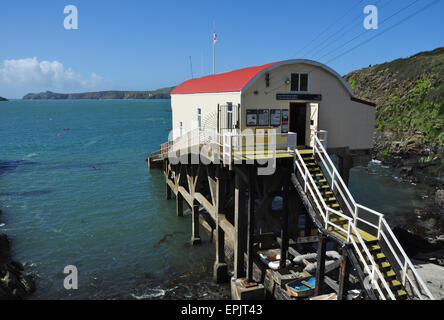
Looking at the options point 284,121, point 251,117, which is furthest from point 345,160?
point 251,117

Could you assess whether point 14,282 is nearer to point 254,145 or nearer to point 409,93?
point 254,145

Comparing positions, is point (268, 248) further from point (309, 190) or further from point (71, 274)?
point (71, 274)

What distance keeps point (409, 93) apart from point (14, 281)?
56740mm

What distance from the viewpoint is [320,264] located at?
37.4 ft

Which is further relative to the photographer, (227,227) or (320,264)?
(227,227)

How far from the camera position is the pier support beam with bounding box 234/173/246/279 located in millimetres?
13671

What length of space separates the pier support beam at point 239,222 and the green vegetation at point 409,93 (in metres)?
36.8

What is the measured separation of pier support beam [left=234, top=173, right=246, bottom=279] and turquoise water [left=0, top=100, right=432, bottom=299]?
6.96 ft

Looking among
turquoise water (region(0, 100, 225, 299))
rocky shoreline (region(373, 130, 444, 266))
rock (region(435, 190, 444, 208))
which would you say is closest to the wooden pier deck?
turquoise water (region(0, 100, 225, 299))

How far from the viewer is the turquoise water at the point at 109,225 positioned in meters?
17.0

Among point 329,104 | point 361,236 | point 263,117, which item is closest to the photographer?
point 361,236

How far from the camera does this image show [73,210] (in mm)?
27000
